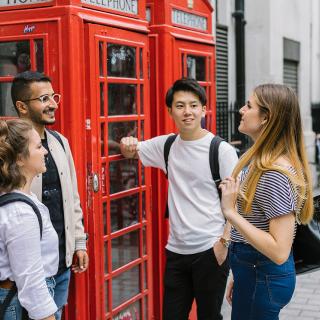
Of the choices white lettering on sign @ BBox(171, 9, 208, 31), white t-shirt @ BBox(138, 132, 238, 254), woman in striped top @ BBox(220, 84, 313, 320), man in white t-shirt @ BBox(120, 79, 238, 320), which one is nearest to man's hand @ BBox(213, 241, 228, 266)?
man in white t-shirt @ BBox(120, 79, 238, 320)

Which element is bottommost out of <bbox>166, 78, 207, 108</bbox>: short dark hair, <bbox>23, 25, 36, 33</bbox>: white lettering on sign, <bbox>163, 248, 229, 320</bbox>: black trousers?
<bbox>163, 248, 229, 320</bbox>: black trousers

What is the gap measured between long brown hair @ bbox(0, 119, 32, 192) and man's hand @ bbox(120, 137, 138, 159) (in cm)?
140

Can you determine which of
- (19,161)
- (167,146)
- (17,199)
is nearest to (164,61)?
(167,146)

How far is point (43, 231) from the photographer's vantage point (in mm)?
2766

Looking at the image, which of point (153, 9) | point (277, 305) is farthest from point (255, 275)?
point (153, 9)

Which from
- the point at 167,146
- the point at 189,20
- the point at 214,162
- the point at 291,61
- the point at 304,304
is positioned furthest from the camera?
the point at 291,61

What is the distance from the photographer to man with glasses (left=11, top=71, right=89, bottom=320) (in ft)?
10.9

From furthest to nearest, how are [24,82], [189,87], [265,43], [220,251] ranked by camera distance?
[265,43], [189,87], [220,251], [24,82]

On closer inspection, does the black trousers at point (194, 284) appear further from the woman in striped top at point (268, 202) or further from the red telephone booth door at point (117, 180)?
the woman in striped top at point (268, 202)

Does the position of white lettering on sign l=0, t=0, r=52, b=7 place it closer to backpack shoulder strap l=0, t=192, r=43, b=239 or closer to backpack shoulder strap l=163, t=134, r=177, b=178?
backpack shoulder strap l=163, t=134, r=177, b=178

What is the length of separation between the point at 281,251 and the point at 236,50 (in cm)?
768

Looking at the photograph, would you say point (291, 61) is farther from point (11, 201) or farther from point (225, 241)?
point (11, 201)

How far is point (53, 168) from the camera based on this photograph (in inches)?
132

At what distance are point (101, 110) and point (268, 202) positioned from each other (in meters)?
1.42
